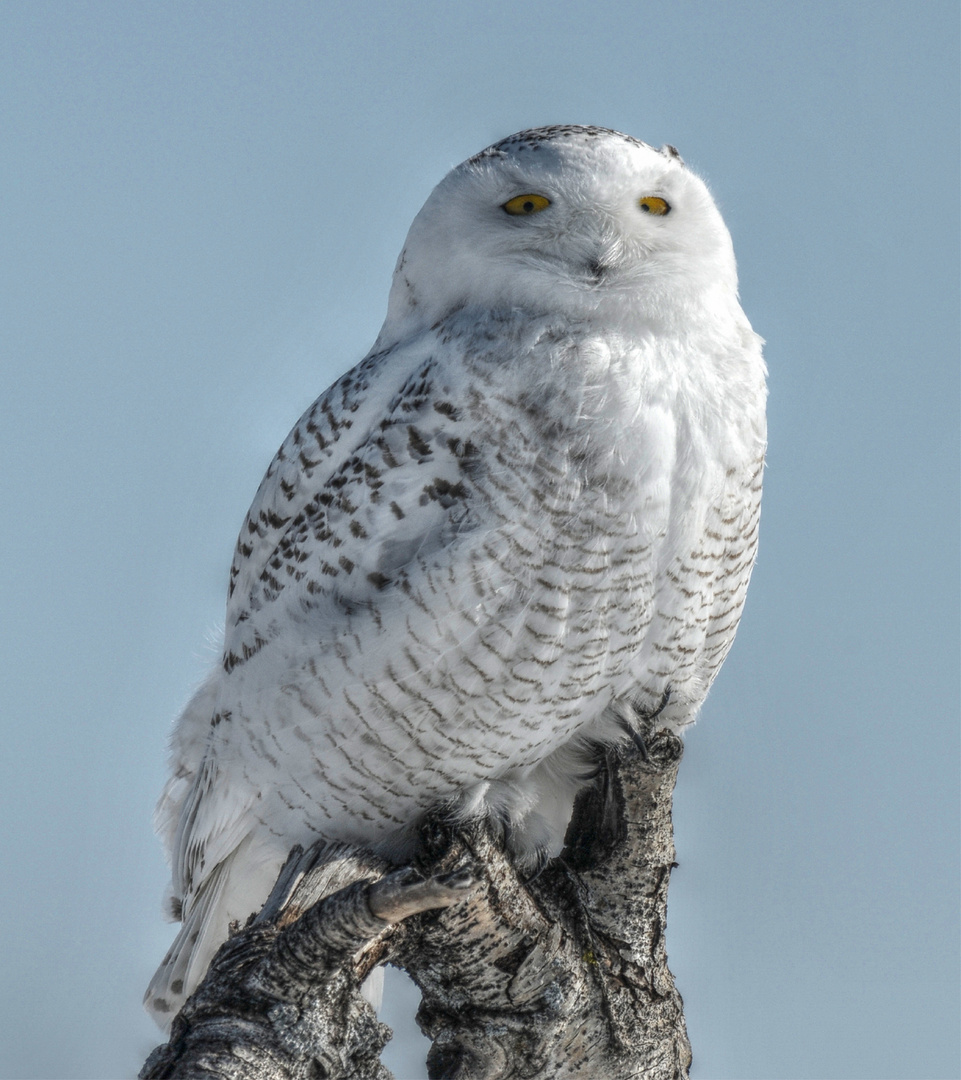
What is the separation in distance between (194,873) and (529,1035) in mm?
901

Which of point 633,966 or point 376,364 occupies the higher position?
point 376,364

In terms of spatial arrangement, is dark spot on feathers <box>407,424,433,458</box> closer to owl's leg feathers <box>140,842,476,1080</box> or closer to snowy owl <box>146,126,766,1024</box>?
snowy owl <box>146,126,766,1024</box>

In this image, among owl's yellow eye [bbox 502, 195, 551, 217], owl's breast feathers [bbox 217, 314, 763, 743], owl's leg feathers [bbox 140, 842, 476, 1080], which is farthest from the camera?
owl's yellow eye [bbox 502, 195, 551, 217]

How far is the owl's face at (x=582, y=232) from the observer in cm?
239

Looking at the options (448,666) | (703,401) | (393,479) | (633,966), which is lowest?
(633,966)

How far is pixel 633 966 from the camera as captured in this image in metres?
2.71

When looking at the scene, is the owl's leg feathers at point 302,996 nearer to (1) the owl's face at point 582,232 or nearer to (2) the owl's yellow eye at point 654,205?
(1) the owl's face at point 582,232

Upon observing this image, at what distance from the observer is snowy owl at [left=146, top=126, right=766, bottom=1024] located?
2.32 meters

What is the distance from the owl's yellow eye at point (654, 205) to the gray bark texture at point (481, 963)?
1150mm

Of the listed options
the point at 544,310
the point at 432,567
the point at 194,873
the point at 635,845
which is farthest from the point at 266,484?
the point at 635,845

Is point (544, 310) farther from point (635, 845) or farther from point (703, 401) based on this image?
point (635, 845)

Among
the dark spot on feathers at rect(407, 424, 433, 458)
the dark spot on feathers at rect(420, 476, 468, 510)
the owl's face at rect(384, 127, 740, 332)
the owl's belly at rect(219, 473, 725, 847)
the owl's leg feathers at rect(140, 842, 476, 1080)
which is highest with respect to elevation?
the owl's face at rect(384, 127, 740, 332)

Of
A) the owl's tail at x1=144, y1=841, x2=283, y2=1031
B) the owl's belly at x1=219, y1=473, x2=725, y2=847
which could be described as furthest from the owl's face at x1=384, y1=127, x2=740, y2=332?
the owl's tail at x1=144, y1=841, x2=283, y2=1031

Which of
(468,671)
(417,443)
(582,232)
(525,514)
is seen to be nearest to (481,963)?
(468,671)
